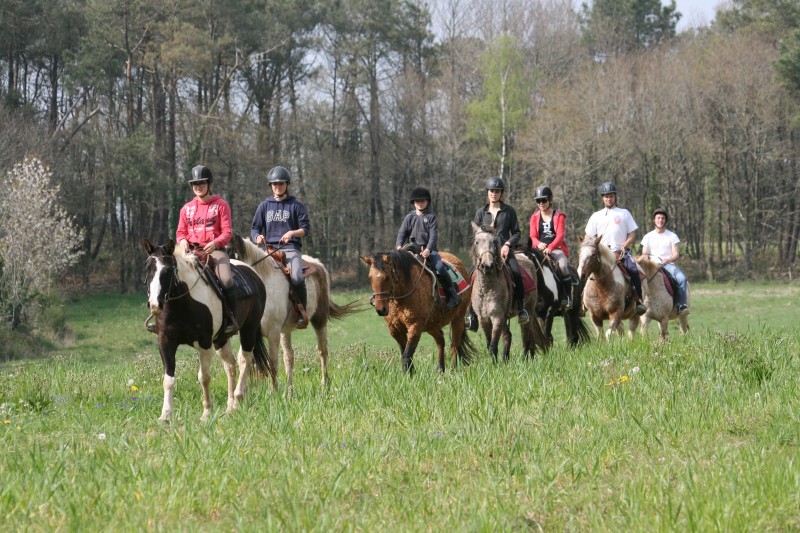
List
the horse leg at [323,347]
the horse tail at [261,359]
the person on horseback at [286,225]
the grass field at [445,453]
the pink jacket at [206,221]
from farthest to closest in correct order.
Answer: the horse leg at [323,347], the person on horseback at [286,225], the horse tail at [261,359], the pink jacket at [206,221], the grass field at [445,453]

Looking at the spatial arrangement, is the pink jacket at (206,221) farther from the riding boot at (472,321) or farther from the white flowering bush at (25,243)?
the white flowering bush at (25,243)

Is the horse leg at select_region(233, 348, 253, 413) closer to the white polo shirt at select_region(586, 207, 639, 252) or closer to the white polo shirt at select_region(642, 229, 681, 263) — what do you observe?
the white polo shirt at select_region(586, 207, 639, 252)

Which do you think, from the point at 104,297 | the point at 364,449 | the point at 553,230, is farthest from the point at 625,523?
the point at 104,297

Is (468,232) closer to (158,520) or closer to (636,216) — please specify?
(636,216)

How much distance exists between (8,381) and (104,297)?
36195 mm

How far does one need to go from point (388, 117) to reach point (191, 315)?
51.8 meters

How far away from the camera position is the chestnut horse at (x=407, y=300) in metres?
10.5

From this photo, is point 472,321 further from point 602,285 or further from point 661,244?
point 661,244

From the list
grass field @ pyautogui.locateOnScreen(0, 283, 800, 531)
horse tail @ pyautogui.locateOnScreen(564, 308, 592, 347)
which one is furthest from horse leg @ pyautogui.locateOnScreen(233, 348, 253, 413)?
horse tail @ pyautogui.locateOnScreen(564, 308, 592, 347)

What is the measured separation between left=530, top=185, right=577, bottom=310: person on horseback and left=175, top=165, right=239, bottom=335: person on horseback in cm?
559

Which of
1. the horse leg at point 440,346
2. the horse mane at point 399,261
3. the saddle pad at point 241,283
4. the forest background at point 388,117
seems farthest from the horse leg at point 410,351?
the forest background at point 388,117

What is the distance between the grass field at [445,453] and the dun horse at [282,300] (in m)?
1.33

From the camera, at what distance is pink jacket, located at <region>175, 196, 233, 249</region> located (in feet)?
31.8

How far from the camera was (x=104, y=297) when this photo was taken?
45.1 meters
